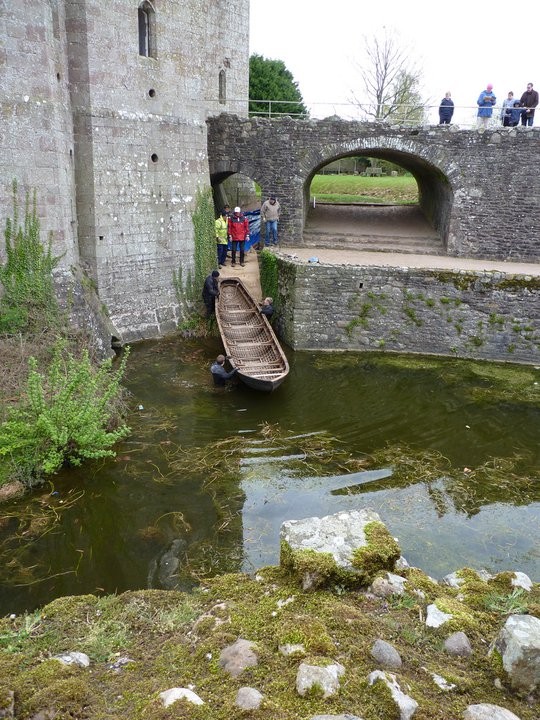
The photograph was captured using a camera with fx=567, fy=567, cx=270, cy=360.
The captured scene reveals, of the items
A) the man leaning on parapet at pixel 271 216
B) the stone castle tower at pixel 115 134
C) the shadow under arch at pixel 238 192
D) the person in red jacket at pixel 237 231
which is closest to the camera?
the stone castle tower at pixel 115 134

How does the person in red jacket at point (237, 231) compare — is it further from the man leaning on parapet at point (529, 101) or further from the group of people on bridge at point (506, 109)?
the man leaning on parapet at point (529, 101)

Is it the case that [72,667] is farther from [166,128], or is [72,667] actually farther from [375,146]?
[375,146]

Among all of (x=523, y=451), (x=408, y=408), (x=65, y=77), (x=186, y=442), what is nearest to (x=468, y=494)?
(x=523, y=451)

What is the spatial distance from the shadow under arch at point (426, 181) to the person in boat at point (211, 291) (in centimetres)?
437

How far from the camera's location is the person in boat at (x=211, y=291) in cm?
1334

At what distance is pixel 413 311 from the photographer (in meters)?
12.7

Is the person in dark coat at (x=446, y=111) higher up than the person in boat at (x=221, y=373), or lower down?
higher up

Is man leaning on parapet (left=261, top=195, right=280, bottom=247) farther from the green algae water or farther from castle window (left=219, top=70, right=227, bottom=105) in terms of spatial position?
the green algae water

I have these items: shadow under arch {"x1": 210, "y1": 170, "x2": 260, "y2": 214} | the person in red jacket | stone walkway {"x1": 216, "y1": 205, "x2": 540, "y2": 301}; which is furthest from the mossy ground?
shadow under arch {"x1": 210, "y1": 170, "x2": 260, "y2": 214}

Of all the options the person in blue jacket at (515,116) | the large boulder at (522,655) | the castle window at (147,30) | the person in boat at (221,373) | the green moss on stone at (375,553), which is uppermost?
the castle window at (147,30)

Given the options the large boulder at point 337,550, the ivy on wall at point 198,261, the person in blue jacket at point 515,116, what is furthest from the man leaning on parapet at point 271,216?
the large boulder at point 337,550

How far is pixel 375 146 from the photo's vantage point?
49.2 feet

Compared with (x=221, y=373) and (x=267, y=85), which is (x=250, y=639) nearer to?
(x=221, y=373)

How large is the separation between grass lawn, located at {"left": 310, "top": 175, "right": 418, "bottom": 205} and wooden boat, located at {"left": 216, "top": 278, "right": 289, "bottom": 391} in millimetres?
9737
